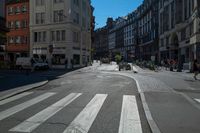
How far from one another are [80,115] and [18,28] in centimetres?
4751

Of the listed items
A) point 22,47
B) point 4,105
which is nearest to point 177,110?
point 4,105

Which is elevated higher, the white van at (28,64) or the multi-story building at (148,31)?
the multi-story building at (148,31)

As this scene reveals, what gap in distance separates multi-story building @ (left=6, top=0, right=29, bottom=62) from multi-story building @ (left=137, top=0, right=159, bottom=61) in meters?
28.4

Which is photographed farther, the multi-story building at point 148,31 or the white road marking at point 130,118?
the multi-story building at point 148,31

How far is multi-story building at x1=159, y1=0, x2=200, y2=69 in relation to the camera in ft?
119

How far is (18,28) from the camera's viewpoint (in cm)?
5181

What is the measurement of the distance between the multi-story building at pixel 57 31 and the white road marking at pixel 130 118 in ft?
112

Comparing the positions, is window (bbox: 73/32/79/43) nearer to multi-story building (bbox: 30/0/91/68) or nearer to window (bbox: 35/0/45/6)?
multi-story building (bbox: 30/0/91/68)

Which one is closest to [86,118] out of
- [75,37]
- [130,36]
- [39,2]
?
[75,37]


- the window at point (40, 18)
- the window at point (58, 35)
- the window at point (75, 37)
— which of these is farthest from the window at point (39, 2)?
the window at point (75, 37)

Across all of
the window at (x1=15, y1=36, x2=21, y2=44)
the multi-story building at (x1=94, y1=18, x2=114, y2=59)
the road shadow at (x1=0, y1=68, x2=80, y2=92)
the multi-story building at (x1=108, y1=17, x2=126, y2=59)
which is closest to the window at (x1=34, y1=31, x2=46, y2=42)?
the window at (x1=15, y1=36, x2=21, y2=44)

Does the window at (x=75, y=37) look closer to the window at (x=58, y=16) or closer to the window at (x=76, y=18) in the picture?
the window at (x=76, y=18)

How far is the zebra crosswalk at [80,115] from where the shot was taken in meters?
6.46

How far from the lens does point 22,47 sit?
51.6 m
